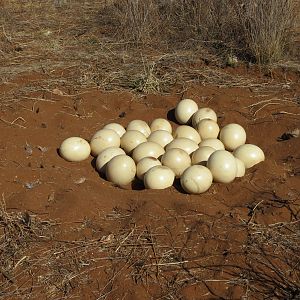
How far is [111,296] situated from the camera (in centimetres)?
291

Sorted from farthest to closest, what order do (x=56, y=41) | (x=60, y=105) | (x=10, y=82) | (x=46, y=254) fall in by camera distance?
1. (x=56, y=41)
2. (x=10, y=82)
3. (x=60, y=105)
4. (x=46, y=254)

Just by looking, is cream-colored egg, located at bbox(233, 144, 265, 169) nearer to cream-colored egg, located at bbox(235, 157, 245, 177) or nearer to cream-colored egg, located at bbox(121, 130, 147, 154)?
cream-colored egg, located at bbox(235, 157, 245, 177)

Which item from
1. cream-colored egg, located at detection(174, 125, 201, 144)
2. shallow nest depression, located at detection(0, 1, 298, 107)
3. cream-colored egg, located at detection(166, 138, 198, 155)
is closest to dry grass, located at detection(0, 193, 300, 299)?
cream-colored egg, located at detection(166, 138, 198, 155)

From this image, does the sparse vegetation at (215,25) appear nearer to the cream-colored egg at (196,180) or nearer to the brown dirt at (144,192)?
the brown dirt at (144,192)

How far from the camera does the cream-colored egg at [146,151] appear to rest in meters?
4.27

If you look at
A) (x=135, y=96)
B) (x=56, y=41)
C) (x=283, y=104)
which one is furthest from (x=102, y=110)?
(x=56, y=41)

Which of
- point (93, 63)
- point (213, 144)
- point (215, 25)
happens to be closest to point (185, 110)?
point (213, 144)

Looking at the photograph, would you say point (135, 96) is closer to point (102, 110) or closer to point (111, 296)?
point (102, 110)

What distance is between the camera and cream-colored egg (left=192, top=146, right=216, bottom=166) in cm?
417

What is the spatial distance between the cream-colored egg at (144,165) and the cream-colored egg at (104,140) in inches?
17.2

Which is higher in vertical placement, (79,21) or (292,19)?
(292,19)

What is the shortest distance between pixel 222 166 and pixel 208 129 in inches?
28.6

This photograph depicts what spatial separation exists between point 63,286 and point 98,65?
3.76m

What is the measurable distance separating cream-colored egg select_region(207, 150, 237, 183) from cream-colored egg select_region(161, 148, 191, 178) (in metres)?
0.20
